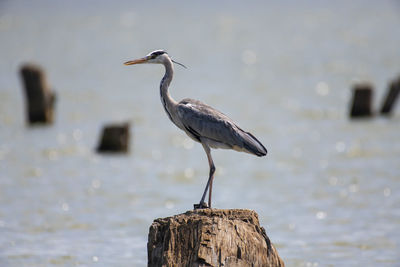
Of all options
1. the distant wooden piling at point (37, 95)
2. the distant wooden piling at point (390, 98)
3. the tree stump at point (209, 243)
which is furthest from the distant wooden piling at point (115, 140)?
the tree stump at point (209, 243)

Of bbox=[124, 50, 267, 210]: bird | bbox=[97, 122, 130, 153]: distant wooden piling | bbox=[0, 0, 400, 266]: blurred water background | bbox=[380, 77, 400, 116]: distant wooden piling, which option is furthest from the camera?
bbox=[380, 77, 400, 116]: distant wooden piling

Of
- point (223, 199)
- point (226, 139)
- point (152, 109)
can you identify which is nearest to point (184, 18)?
point (152, 109)

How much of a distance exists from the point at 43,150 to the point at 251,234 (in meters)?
14.4

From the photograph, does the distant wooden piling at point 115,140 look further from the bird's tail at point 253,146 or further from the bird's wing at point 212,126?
the bird's tail at point 253,146

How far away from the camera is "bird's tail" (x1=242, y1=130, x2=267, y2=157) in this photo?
Answer: 8891 millimetres

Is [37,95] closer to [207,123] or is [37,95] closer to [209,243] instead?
[207,123]

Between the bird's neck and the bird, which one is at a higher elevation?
the bird's neck

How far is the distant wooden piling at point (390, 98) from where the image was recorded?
22.5 metres

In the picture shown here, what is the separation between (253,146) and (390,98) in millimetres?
15314

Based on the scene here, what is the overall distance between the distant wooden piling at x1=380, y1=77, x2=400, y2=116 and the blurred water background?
1.39ft

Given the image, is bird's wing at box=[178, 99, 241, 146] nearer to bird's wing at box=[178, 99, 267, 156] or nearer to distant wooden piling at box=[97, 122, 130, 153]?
bird's wing at box=[178, 99, 267, 156]

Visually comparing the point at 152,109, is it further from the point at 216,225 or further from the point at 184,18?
the point at 184,18

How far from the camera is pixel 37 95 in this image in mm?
22172

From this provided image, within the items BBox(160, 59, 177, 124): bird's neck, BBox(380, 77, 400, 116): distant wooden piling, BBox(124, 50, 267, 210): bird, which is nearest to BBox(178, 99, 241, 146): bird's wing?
BBox(124, 50, 267, 210): bird
